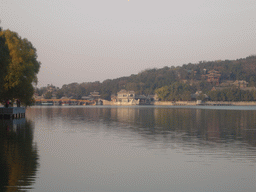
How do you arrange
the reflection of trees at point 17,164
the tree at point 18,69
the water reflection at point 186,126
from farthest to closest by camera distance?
the tree at point 18,69
the water reflection at point 186,126
the reflection of trees at point 17,164

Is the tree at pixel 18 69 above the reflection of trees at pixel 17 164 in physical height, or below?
above

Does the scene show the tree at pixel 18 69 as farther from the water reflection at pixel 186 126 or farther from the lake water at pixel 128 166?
the lake water at pixel 128 166

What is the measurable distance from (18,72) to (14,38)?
4.98 meters

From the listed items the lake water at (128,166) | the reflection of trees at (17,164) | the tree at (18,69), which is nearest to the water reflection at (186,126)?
the lake water at (128,166)

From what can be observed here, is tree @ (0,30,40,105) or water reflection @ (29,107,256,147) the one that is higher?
tree @ (0,30,40,105)

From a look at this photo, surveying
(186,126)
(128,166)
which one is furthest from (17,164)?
(186,126)

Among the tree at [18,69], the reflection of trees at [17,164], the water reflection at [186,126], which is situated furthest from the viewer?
the tree at [18,69]

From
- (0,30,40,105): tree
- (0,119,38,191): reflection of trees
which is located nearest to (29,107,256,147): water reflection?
(0,30,40,105): tree

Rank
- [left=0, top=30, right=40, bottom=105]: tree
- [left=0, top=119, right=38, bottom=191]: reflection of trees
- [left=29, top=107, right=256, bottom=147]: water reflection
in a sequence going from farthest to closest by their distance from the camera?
[left=0, top=30, right=40, bottom=105]: tree → [left=29, top=107, right=256, bottom=147]: water reflection → [left=0, top=119, right=38, bottom=191]: reflection of trees

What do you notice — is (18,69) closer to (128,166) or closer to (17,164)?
(17,164)

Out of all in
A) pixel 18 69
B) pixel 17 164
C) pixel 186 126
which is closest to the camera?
pixel 17 164

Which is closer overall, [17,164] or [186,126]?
[17,164]

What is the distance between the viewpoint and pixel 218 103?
182 metres

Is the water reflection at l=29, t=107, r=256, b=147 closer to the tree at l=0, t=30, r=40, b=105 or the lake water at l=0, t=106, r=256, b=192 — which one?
the lake water at l=0, t=106, r=256, b=192
